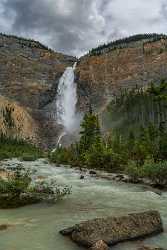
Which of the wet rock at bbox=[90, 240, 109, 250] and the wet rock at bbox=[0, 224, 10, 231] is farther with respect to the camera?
the wet rock at bbox=[0, 224, 10, 231]

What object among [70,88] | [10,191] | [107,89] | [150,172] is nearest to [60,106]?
[70,88]

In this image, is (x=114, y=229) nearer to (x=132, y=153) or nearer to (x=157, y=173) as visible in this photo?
(x=157, y=173)

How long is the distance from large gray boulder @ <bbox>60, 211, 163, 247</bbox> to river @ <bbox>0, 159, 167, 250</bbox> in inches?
13.9

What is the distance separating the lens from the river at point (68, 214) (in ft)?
54.2

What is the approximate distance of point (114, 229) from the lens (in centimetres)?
1708

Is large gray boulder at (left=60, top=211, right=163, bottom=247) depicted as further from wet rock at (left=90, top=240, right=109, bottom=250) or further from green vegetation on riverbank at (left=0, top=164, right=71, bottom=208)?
green vegetation on riverbank at (left=0, top=164, right=71, bottom=208)

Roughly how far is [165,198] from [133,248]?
41.3 ft

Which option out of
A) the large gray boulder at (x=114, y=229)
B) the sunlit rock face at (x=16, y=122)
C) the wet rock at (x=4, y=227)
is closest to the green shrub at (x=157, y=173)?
the large gray boulder at (x=114, y=229)

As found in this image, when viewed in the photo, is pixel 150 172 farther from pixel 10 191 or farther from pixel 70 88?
pixel 70 88

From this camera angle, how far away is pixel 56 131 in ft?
603

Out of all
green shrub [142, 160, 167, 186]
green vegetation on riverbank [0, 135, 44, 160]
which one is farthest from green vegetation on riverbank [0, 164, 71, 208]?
green vegetation on riverbank [0, 135, 44, 160]

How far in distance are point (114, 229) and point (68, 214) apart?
5135 mm

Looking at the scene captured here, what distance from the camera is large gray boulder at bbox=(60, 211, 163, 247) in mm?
16484

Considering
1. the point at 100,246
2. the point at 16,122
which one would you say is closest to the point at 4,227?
the point at 100,246
